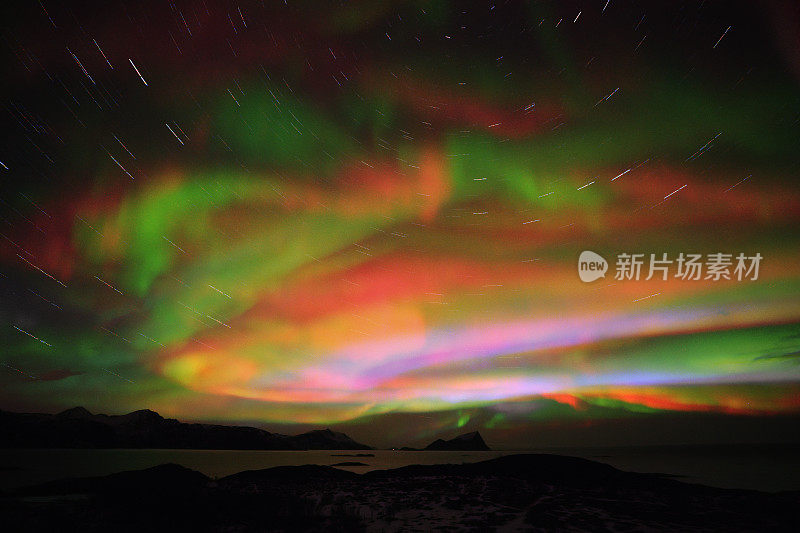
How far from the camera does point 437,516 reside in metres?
20.4

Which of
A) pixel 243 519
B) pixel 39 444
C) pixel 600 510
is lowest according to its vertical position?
pixel 39 444

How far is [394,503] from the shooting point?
909 inches

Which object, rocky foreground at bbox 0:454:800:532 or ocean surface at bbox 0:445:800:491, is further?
ocean surface at bbox 0:445:800:491

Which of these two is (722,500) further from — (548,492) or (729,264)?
(729,264)

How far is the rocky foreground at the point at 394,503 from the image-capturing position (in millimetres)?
18766

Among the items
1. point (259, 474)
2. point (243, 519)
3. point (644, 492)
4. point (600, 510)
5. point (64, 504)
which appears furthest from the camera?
point (259, 474)

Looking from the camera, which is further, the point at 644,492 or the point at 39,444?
the point at 39,444

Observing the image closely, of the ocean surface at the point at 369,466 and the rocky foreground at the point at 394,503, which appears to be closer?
the rocky foreground at the point at 394,503

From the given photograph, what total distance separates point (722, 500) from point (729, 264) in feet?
42.4

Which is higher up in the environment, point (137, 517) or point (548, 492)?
point (548, 492)

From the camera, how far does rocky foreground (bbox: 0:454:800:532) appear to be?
18.8 metres

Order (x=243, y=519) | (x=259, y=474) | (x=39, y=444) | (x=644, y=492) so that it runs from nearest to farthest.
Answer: (x=243, y=519) → (x=644, y=492) → (x=259, y=474) → (x=39, y=444)

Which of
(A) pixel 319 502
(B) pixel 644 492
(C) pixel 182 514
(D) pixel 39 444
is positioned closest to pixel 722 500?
(B) pixel 644 492

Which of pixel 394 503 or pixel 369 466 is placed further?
pixel 369 466
